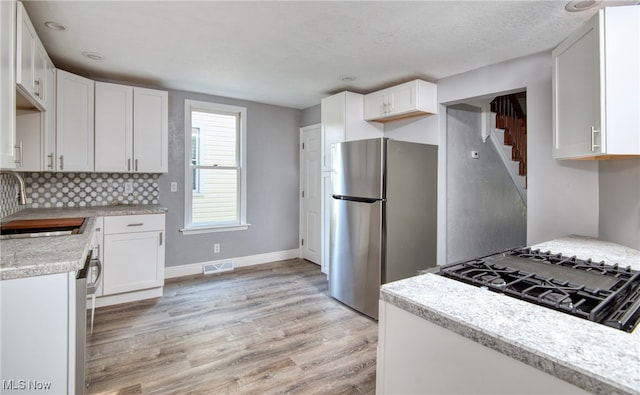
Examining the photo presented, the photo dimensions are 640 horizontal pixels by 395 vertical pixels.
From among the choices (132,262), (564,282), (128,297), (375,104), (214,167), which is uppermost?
(375,104)

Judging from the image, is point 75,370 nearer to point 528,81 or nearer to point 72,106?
point 72,106

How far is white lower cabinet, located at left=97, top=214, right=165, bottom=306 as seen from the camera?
10.0 feet

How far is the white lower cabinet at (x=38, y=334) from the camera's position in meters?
1.19

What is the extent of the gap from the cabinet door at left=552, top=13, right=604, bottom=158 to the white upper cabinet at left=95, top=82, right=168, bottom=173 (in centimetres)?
355

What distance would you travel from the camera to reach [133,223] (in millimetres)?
3154

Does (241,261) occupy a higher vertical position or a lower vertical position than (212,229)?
lower

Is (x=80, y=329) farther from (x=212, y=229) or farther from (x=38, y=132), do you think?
(x=212, y=229)

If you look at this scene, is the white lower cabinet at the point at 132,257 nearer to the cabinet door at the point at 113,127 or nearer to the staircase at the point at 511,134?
the cabinet door at the point at 113,127

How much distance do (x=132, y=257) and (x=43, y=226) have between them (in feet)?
3.09

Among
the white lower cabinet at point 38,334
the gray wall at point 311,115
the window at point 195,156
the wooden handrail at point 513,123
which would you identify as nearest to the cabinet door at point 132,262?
the window at point 195,156

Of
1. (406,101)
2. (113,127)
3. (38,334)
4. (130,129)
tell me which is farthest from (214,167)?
(38,334)

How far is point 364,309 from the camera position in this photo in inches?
117

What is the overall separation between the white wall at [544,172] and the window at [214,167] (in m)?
3.08

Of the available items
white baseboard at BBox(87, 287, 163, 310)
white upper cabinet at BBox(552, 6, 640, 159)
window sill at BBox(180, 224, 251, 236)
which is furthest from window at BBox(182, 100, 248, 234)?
white upper cabinet at BBox(552, 6, 640, 159)
